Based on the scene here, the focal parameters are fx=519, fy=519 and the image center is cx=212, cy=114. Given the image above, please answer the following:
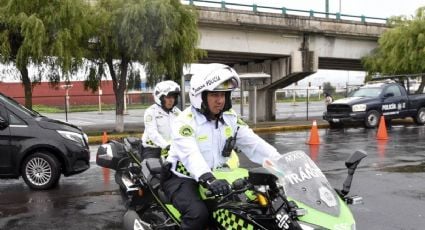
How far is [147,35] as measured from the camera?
1892cm

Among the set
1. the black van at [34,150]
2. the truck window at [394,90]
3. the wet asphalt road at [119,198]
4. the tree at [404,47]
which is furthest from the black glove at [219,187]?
the tree at [404,47]

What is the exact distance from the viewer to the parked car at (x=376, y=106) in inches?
851

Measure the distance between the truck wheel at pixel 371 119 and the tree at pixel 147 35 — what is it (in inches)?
303

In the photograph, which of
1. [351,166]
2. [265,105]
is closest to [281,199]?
[351,166]

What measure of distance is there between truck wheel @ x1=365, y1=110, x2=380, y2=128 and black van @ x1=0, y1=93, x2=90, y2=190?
15258 mm

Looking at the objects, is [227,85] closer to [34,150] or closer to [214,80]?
[214,80]

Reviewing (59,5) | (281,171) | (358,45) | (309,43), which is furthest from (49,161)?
(358,45)

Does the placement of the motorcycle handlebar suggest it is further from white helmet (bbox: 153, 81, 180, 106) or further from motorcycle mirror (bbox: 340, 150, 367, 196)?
white helmet (bbox: 153, 81, 180, 106)

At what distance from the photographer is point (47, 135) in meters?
8.92

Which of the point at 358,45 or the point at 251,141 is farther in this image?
the point at 358,45

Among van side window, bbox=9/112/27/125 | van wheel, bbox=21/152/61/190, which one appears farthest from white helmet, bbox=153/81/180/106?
van side window, bbox=9/112/27/125

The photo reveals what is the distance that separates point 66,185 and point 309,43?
20.8 metres

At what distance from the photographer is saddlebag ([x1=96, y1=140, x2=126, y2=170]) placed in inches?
266

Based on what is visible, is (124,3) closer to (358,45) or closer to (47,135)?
(47,135)
